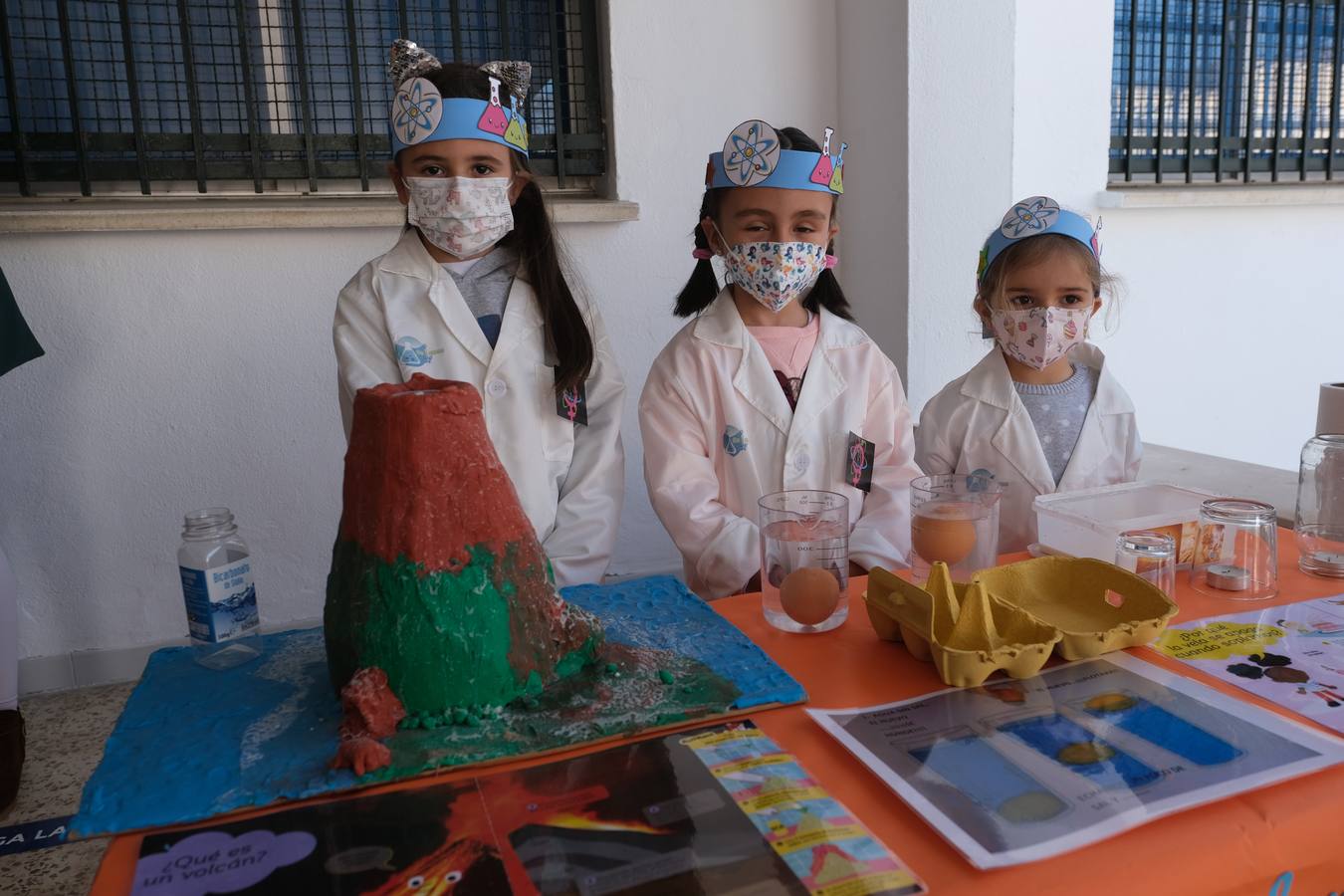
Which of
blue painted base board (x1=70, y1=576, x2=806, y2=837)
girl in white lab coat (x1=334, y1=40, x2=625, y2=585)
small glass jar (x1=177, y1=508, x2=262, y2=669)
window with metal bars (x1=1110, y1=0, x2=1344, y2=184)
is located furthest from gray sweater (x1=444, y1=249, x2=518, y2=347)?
window with metal bars (x1=1110, y1=0, x2=1344, y2=184)

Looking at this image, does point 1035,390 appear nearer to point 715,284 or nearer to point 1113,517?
point 1113,517

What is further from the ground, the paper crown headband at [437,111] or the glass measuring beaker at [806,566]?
the paper crown headband at [437,111]

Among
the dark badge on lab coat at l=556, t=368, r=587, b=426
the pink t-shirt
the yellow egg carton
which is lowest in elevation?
the yellow egg carton

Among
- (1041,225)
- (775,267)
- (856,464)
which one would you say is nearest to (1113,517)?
(856,464)

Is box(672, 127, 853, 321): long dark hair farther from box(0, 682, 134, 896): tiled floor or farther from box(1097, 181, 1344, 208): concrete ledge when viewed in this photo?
box(1097, 181, 1344, 208): concrete ledge

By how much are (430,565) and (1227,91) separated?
424cm

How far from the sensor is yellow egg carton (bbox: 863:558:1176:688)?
0.95 m

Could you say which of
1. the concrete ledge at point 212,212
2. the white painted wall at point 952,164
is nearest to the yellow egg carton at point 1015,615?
the concrete ledge at point 212,212

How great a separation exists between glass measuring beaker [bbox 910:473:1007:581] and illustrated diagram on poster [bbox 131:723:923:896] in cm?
51

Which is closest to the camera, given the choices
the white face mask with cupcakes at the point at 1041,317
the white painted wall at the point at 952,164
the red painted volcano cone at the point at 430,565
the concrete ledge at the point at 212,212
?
the red painted volcano cone at the point at 430,565

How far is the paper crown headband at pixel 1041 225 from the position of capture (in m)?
1.82

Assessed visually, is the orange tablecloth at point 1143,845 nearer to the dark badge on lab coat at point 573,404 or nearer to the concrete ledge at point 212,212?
the dark badge on lab coat at point 573,404

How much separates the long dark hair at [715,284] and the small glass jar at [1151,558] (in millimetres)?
960

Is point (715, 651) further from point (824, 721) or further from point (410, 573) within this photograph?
point (410, 573)
